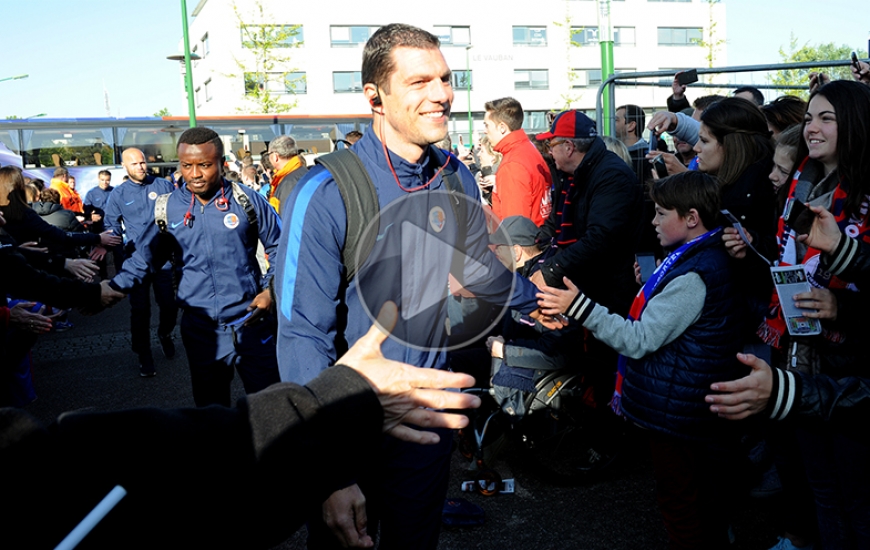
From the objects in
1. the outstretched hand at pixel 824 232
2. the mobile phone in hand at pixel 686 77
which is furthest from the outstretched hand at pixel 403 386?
the mobile phone in hand at pixel 686 77

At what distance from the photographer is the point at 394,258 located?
2.48 m

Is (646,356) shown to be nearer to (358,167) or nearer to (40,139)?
(358,167)

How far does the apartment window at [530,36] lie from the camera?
4827 cm

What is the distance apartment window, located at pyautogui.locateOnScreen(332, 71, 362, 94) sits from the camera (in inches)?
1780

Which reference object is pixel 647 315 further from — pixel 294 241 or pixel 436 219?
pixel 294 241

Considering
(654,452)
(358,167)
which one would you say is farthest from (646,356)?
(358,167)

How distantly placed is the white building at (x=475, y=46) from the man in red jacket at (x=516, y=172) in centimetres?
3726

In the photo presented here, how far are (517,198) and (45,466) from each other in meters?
4.80

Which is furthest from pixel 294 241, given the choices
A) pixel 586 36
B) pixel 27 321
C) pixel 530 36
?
pixel 586 36

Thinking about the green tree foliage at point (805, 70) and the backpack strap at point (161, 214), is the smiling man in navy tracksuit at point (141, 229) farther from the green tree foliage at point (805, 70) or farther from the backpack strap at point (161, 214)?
the green tree foliage at point (805, 70)

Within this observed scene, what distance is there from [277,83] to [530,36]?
59.4 feet

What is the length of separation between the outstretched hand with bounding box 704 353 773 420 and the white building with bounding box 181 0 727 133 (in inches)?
1625

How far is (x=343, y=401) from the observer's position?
1.44 meters

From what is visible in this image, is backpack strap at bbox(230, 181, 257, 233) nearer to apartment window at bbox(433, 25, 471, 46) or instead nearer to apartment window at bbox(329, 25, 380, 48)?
apartment window at bbox(329, 25, 380, 48)
